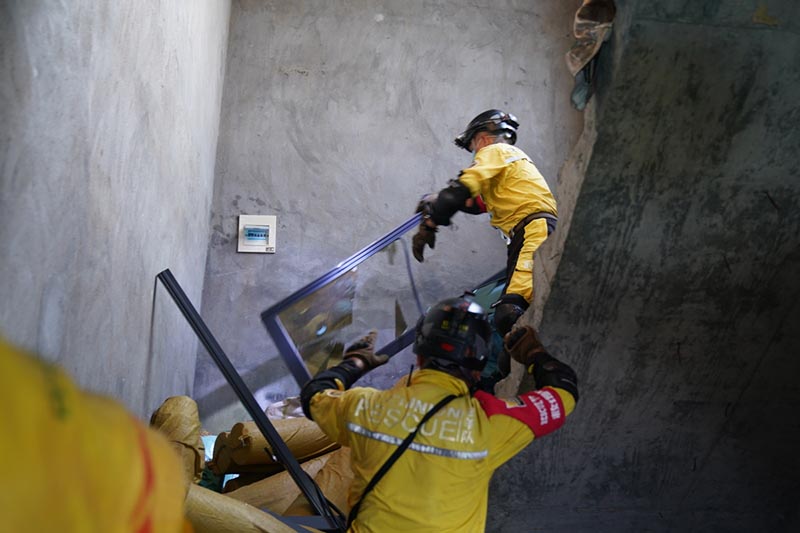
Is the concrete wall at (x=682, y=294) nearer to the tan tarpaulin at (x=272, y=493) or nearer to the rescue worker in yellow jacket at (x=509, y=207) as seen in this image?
the rescue worker in yellow jacket at (x=509, y=207)

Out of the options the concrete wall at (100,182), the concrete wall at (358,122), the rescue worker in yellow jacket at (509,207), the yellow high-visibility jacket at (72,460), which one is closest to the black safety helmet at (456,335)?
the rescue worker in yellow jacket at (509,207)

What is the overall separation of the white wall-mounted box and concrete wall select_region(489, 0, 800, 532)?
279 cm

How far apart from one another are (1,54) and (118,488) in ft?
5.28

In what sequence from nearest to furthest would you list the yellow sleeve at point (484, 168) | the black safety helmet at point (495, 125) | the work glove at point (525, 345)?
1. the work glove at point (525, 345)
2. the yellow sleeve at point (484, 168)
3. the black safety helmet at point (495, 125)

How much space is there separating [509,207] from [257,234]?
2.51 m

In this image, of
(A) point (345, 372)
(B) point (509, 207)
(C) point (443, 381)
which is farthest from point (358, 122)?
(C) point (443, 381)

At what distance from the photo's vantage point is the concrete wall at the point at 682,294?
2553 millimetres

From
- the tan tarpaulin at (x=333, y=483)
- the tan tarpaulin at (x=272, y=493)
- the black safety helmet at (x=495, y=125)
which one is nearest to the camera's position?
the tan tarpaulin at (x=333, y=483)

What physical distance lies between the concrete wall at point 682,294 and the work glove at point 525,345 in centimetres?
17

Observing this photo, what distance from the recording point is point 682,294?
3154 mm

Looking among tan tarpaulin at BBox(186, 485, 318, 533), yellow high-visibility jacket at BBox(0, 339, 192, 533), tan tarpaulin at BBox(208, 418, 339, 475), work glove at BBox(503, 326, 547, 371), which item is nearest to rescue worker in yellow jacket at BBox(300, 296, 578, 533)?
work glove at BBox(503, 326, 547, 371)

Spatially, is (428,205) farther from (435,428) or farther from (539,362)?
(435,428)

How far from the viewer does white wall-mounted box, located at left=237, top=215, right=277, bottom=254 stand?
580cm

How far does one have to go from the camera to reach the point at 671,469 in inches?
149
